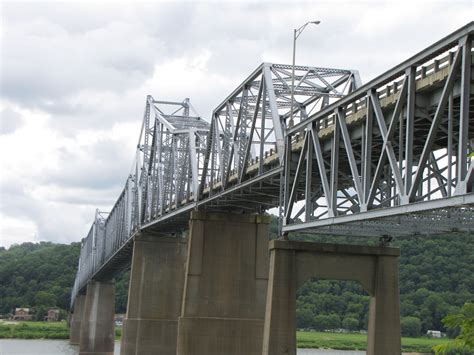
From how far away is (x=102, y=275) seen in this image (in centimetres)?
12288

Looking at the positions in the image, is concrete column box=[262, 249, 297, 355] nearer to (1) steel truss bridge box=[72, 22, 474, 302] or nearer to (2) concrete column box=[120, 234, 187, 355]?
(1) steel truss bridge box=[72, 22, 474, 302]

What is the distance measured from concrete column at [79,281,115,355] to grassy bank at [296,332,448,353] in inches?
1385

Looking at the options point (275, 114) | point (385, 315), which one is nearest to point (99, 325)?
point (275, 114)

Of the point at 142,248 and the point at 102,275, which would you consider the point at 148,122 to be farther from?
the point at 102,275

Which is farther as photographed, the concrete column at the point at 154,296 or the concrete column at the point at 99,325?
the concrete column at the point at 99,325

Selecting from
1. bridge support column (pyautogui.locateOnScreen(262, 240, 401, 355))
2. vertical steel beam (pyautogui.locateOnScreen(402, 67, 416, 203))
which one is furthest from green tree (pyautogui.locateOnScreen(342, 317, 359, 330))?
vertical steel beam (pyautogui.locateOnScreen(402, 67, 416, 203))

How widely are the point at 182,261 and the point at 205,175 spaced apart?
22.4 metres

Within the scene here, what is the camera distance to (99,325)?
113m

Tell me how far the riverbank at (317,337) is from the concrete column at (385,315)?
86721 mm

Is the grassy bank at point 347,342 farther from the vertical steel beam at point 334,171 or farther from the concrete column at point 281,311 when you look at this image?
the vertical steel beam at point 334,171

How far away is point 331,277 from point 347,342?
10975 centimetres

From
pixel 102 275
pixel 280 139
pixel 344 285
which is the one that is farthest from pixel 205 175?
pixel 344 285

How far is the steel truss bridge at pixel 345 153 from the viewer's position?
2256 centimetres

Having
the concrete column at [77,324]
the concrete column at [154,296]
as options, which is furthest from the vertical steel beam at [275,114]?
the concrete column at [77,324]
